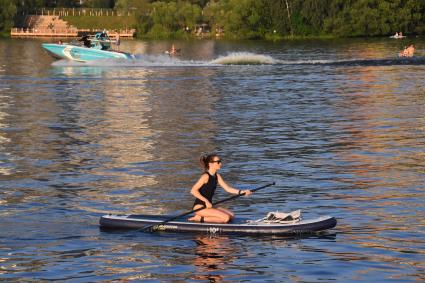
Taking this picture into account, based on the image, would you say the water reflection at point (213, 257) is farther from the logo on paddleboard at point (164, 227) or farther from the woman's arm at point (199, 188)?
the woman's arm at point (199, 188)

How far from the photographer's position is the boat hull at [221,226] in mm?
25312

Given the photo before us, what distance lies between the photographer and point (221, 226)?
25484mm

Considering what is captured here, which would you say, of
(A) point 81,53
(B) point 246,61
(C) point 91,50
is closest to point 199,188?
(C) point 91,50

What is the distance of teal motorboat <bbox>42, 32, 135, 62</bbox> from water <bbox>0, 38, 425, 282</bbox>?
581 inches

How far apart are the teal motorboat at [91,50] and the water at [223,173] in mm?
14758

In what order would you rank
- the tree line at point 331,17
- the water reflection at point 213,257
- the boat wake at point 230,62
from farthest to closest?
the tree line at point 331,17, the boat wake at point 230,62, the water reflection at point 213,257

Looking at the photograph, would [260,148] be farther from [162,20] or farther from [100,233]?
[162,20]

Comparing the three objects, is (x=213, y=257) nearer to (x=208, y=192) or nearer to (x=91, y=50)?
(x=208, y=192)

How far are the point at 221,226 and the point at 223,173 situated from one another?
33.3ft

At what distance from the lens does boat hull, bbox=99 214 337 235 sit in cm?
2531

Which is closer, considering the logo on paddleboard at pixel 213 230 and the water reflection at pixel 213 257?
the water reflection at pixel 213 257

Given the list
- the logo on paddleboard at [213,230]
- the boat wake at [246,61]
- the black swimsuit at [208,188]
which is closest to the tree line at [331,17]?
the boat wake at [246,61]

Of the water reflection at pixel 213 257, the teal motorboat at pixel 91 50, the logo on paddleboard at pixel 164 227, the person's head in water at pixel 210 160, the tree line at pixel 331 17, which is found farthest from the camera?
the tree line at pixel 331 17

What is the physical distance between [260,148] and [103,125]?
10820 millimetres
